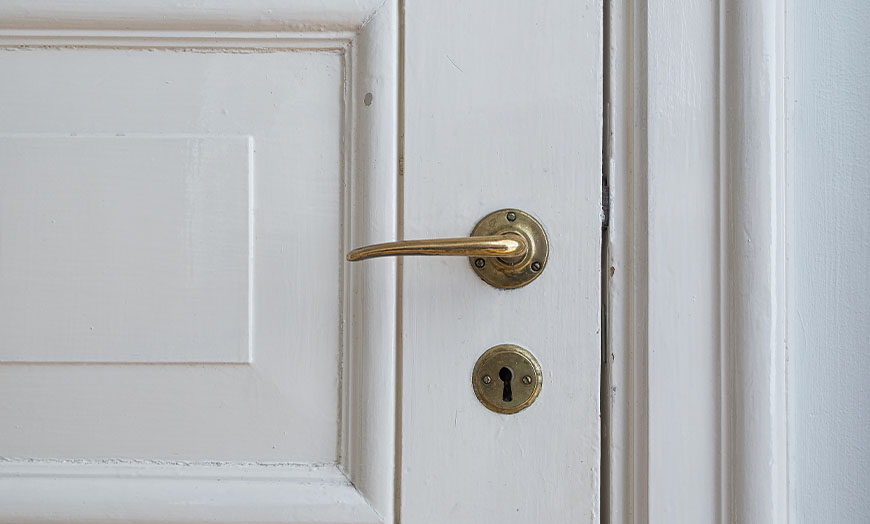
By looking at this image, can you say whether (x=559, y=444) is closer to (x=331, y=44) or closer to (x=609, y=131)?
(x=609, y=131)

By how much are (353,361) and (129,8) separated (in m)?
0.28

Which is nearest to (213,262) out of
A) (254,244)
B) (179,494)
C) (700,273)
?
(254,244)

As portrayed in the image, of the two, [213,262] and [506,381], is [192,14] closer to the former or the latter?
[213,262]

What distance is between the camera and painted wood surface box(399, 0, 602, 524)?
430 mm

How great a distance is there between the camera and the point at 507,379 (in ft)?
1.42

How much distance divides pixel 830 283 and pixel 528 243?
8.3 inches

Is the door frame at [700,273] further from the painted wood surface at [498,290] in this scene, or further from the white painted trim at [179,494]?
the white painted trim at [179,494]

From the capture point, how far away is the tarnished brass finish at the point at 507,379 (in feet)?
1.41

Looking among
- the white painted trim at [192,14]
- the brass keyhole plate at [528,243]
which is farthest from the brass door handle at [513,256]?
the white painted trim at [192,14]

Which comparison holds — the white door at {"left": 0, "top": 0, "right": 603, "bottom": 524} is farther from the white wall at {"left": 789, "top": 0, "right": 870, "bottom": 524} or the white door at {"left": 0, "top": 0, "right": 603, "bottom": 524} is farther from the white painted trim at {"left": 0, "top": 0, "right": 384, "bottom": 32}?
the white wall at {"left": 789, "top": 0, "right": 870, "bottom": 524}

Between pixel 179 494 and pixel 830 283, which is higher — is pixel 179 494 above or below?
below

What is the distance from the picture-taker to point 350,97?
45 centimetres

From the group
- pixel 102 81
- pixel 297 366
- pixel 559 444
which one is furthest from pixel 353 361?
pixel 102 81

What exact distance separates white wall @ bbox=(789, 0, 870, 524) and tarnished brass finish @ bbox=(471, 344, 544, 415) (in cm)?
18
